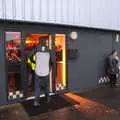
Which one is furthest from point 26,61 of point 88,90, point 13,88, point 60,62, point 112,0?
point 112,0

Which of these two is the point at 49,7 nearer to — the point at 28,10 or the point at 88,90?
the point at 28,10

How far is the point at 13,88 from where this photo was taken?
644cm

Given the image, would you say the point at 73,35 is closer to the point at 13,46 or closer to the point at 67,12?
the point at 67,12

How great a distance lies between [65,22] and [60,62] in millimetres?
1581

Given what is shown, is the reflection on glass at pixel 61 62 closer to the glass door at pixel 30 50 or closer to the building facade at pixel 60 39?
the building facade at pixel 60 39

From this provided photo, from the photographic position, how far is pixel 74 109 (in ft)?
19.2

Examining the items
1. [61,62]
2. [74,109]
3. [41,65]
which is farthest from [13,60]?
[74,109]

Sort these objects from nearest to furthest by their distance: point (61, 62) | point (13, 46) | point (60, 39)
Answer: point (13, 46) → point (60, 39) → point (61, 62)

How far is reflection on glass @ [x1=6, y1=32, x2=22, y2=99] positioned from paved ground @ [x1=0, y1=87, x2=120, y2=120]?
670 mm

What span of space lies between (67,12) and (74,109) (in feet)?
11.6

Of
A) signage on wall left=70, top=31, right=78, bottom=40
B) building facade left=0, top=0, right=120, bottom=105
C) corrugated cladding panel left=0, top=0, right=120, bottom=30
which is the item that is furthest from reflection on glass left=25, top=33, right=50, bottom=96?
signage on wall left=70, top=31, right=78, bottom=40

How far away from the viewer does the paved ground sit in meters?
5.27

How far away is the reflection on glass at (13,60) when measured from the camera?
20.5 ft

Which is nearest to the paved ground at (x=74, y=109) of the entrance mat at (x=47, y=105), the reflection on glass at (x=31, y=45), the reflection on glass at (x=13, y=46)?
the entrance mat at (x=47, y=105)
